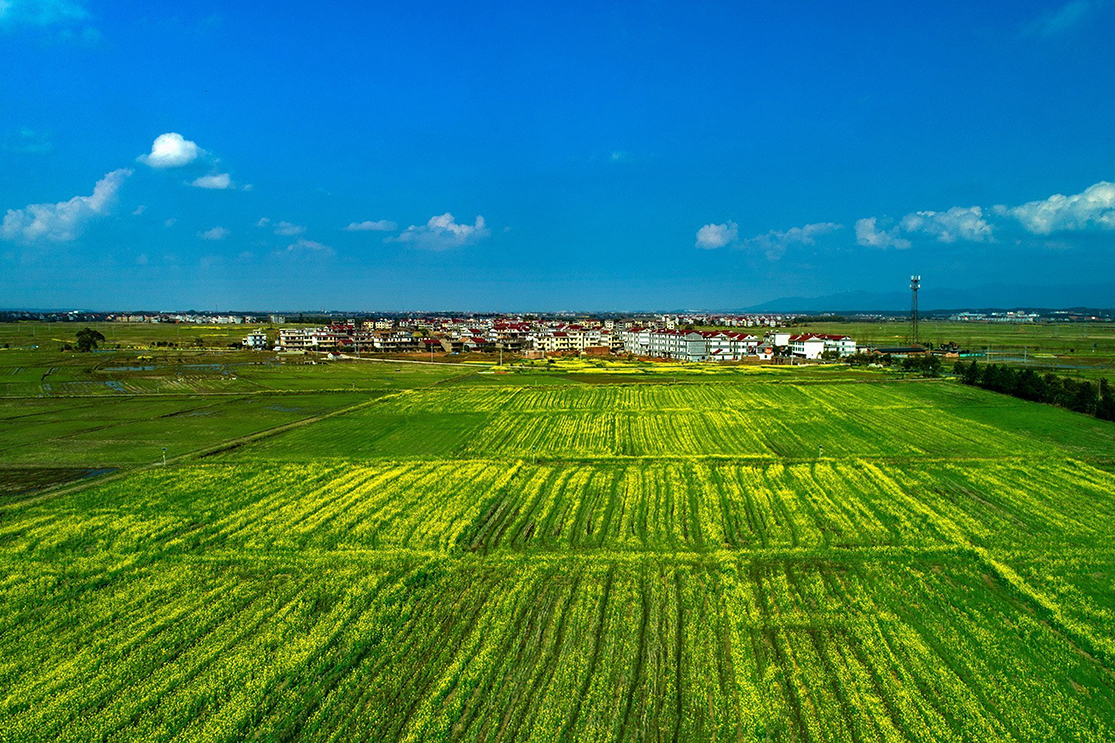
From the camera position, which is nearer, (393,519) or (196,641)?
(196,641)

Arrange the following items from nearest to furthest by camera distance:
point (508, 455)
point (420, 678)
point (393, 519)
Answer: point (420, 678), point (393, 519), point (508, 455)

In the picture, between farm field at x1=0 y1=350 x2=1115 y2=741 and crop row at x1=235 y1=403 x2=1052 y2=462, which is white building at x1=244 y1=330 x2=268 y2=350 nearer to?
crop row at x1=235 y1=403 x2=1052 y2=462

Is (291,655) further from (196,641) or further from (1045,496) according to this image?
(1045,496)

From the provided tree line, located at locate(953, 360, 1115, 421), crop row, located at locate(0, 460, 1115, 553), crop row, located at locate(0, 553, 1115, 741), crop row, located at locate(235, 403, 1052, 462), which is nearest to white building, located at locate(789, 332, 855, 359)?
tree line, located at locate(953, 360, 1115, 421)

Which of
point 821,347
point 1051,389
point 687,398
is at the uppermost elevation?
point 821,347

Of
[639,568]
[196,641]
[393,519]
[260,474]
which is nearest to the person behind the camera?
[196,641]

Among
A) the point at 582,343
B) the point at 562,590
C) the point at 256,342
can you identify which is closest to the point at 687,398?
the point at 562,590

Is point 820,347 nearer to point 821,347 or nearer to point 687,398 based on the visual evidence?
point 821,347

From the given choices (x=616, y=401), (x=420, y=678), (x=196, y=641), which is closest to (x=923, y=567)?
(x=420, y=678)
